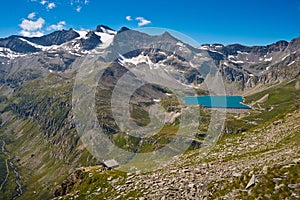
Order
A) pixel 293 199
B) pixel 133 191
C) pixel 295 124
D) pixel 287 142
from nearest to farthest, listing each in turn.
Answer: pixel 293 199 → pixel 133 191 → pixel 287 142 → pixel 295 124

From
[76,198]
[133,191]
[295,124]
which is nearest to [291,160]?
[133,191]

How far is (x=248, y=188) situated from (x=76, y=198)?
3095cm

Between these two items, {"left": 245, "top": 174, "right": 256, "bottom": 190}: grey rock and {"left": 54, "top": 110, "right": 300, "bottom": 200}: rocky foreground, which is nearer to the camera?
{"left": 54, "top": 110, "right": 300, "bottom": 200}: rocky foreground

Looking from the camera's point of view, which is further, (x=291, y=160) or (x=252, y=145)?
(x=252, y=145)

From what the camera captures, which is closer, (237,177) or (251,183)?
(251,183)

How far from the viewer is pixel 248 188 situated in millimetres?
22906

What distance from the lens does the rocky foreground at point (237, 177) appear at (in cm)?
2191

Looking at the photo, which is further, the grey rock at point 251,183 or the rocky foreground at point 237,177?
the grey rock at point 251,183

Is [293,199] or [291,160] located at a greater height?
[291,160]

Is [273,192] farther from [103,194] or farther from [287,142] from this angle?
[103,194]

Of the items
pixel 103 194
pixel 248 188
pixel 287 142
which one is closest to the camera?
pixel 248 188

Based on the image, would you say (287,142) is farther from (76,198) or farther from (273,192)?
(76,198)

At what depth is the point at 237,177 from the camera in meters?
25.4

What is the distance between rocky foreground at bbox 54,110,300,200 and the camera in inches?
862
